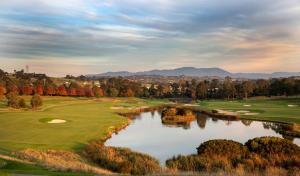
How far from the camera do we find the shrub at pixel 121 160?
22.5 metres

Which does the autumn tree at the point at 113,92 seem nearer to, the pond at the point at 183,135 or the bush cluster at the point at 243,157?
the pond at the point at 183,135

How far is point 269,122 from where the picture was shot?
60625 millimetres

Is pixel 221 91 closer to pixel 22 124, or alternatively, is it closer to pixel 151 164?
pixel 22 124

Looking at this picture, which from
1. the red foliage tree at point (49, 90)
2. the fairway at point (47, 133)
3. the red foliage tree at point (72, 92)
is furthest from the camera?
the red foliage tree at point (72, 92)

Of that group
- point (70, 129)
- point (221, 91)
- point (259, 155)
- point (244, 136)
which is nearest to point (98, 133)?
point (70, 129)

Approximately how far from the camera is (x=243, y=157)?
2731 cm

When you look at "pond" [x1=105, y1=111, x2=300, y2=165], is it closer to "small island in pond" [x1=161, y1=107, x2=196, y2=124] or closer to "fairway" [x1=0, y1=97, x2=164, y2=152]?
"fairway" [x1=0, y1=97, x2=164, y2=152]

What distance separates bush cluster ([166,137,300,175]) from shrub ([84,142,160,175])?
166 centimetres

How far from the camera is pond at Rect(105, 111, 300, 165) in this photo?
1449 inches

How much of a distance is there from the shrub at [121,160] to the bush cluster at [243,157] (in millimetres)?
1656

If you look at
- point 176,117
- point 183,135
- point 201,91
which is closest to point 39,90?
point 201,91

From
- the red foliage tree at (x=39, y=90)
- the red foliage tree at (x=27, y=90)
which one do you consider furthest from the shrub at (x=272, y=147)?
the red foliage tree at (x=27, y=90)

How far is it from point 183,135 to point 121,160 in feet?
70.3

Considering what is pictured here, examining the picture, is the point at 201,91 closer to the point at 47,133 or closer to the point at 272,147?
the point at 47,133
